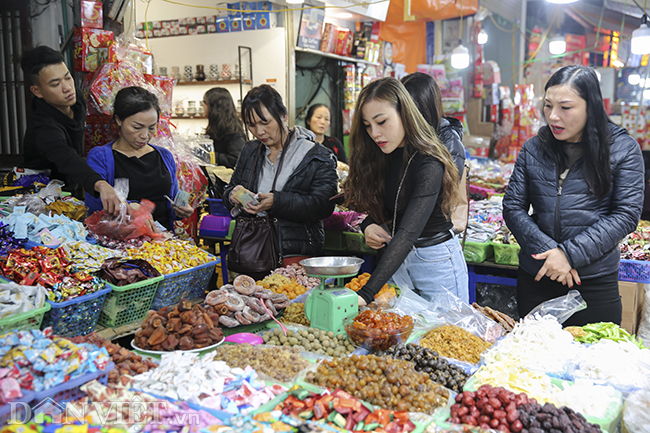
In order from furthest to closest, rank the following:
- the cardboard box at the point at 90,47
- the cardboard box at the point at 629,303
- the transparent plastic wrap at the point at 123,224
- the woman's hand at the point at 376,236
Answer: the cardboard box at the point at 90,47, the cardboard box at the point at 629,303, the transparent plastic wrap at the point at 123,224, the woman's hand at the point at 376,236

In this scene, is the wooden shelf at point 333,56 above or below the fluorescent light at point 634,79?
below

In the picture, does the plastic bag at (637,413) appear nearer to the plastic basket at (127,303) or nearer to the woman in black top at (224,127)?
the plastic basket at (127,303)

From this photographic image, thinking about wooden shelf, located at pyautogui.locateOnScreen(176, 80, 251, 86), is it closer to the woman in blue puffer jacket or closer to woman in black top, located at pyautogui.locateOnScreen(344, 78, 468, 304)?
woman in black top, located at pyautogui.locateOnScreen(344, 78, 468, 304)

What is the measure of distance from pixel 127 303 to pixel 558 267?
6.26 ft

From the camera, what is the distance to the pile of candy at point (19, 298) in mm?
1728

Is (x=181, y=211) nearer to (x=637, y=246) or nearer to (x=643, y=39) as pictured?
(x=637, y=246)

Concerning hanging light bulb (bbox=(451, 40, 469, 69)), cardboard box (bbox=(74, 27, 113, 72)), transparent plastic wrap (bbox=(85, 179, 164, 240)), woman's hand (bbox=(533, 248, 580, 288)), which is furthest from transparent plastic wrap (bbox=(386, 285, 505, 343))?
hanging light bulb (bbox=(451, 40, 469, 69))

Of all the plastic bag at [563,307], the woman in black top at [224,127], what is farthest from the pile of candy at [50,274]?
the woman in black top at [224,127]

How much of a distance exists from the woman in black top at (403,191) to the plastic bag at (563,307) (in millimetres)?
420

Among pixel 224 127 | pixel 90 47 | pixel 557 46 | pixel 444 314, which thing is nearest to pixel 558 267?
pixel 444 314

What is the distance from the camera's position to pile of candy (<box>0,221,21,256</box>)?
2.26 meters

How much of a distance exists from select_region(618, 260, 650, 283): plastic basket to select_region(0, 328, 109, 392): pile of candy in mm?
3307

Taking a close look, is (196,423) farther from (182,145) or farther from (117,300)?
(182,145)

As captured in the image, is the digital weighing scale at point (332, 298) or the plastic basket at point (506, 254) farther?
the plastic basket at point (506, 254)
